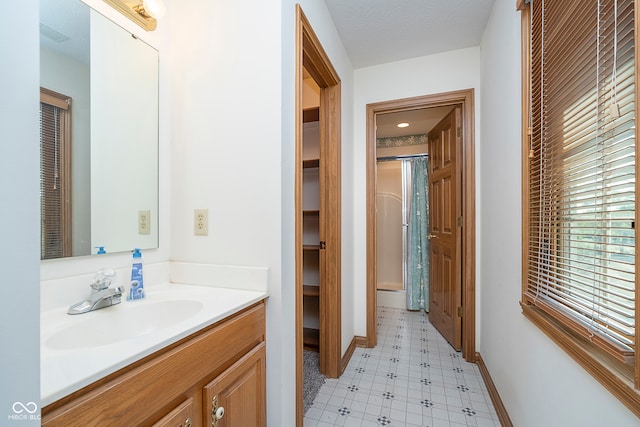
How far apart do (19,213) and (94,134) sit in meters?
0.89

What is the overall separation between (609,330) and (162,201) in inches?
65.6

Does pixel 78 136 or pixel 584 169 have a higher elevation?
pixel 78 136

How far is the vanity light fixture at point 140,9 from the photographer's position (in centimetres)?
111

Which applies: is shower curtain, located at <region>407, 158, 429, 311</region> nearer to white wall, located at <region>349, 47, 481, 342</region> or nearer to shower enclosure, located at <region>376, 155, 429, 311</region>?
shower enclosure, located at <region>376, 155, 429, 311</region>

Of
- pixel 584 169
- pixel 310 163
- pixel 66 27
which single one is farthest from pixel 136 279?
pixel 584 169

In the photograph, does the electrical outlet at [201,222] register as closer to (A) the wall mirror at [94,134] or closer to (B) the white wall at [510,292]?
(A) the wall mirror at [94,134]

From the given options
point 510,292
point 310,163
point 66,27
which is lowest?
point 510,292

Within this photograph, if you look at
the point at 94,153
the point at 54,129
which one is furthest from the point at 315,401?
the point at 54,129

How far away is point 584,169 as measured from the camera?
0.85 m

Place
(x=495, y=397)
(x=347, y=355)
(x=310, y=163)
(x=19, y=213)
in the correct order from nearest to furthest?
(x=19, y=213), (x=495, y=397), (x=347, y=355), (x=310, y=163)

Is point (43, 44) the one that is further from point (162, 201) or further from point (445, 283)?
point (445, 283)

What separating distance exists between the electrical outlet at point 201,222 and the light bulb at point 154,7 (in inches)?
33.2

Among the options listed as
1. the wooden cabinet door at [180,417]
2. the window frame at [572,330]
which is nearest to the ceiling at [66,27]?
the wooden cabinet door at [180,417]

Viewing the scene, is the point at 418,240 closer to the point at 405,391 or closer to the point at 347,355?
the point at 347,355
